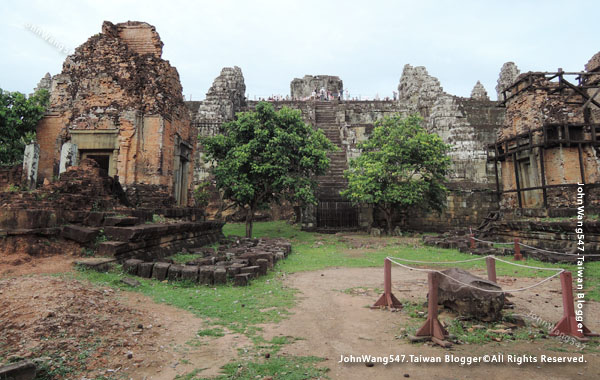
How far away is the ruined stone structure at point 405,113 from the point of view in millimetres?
19422

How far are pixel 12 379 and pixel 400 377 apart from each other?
124 inches

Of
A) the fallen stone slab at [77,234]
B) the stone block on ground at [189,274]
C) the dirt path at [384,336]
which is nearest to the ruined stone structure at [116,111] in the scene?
the fallen stone slab at [77,234]

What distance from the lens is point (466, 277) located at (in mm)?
4824

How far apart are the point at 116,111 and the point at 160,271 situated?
22.2 feet

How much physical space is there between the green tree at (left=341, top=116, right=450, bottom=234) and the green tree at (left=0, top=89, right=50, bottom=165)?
54.2ft

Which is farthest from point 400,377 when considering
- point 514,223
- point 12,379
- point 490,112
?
point 490,112

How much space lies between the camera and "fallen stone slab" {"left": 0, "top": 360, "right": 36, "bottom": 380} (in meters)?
2.59

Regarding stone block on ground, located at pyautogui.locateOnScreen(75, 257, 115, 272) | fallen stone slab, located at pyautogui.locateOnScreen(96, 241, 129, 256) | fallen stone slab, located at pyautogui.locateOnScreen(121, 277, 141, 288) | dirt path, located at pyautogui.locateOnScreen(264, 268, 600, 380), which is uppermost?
fallen stone slab, located at pyautogui.locateOnScreen(96, 241, 129, 256)

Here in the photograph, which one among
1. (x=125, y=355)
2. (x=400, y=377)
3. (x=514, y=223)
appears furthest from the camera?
(x=514, y=223)

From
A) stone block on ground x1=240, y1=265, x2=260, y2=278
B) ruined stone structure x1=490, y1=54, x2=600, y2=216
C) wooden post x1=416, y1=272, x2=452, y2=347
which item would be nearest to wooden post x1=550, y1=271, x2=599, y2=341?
wooden post x1=416, y1=272, x2=452, y2=347

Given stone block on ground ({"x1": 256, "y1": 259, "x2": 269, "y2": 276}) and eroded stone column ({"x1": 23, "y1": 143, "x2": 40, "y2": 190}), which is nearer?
stone block on ground ({"x1": 256, "y1": 259, "x2": 269, "y2": 276})

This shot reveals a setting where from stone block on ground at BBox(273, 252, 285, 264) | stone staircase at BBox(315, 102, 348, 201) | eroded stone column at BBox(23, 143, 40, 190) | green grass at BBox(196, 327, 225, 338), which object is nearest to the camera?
green grass at BBox(196, 327, 225, 338)

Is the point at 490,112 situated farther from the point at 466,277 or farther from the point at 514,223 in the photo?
the point at 466,277

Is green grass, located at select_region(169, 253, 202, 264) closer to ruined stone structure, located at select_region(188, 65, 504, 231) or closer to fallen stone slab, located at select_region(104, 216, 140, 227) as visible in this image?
fallen stone slab, located at select_region(104, 216, 140, 227)
